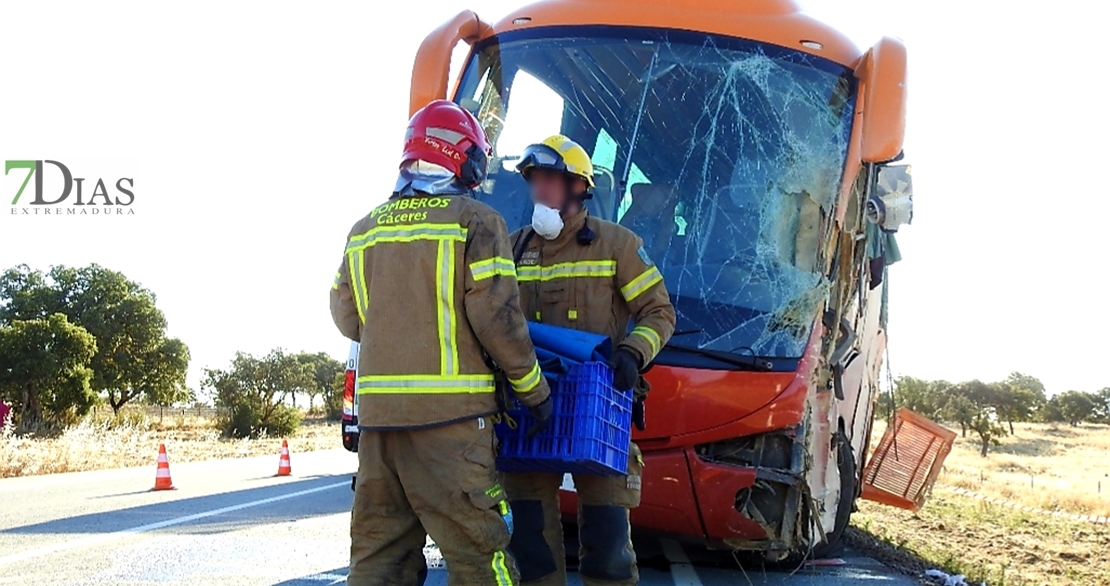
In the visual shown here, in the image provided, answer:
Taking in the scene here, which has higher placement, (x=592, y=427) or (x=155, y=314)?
(x=155, y=314)

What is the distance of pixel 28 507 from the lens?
9219mm

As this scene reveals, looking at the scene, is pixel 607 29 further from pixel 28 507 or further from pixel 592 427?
pixel 28 507

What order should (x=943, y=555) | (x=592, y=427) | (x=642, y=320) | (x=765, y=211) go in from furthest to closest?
(x=943, y=555) → (x=765, y=211) → (x=642, y=320) → (x=592, y=427)

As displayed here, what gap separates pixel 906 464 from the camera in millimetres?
9211

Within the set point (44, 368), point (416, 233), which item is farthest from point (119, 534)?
point (44, 368)

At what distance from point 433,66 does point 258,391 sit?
3543 cm

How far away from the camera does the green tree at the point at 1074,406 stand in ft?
202

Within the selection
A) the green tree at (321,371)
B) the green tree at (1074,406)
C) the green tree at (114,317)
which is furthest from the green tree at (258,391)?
the green tree at (1074,406)

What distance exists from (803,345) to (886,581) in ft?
6.28

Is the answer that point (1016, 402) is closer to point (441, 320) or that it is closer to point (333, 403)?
point (333, 403)

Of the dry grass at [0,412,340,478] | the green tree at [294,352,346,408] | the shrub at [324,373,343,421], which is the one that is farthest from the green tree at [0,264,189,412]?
the shrub at [324,373,343,421]

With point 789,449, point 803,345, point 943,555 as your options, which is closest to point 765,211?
point 803,345

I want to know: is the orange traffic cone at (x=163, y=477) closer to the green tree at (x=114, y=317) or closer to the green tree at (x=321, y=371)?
the green tree at (x=114, y=317)

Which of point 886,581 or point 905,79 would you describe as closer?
point 905,79
